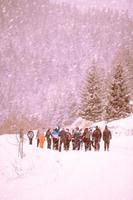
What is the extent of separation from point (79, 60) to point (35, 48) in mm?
12315

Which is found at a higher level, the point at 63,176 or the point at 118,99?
the point at 118,99

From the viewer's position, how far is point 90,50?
89000 mm

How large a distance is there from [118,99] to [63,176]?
20533 millimetres

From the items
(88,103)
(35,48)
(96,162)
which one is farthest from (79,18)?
(96,162)

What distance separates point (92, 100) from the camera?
128ft

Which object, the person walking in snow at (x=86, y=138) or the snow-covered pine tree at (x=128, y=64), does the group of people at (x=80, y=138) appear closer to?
the person walking in snow at (x=86, y=138)

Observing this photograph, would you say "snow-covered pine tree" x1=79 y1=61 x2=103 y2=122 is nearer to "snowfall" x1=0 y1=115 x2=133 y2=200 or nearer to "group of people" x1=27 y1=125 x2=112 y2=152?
"group of people" x1=27 y1=125 x2=112 y2=152

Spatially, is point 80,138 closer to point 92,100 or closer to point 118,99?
point 118,99

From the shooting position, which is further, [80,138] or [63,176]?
[80,138]

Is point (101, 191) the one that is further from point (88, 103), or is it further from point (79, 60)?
point (79, 60)

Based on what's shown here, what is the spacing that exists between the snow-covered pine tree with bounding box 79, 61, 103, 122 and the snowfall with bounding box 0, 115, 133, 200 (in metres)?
19.2

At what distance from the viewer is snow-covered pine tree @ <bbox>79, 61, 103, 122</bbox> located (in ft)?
126

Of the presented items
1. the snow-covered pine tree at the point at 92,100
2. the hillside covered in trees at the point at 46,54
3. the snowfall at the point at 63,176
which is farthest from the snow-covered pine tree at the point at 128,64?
the snowfall at the point at 63,176

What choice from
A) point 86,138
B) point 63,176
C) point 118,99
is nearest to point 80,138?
point 86,138
